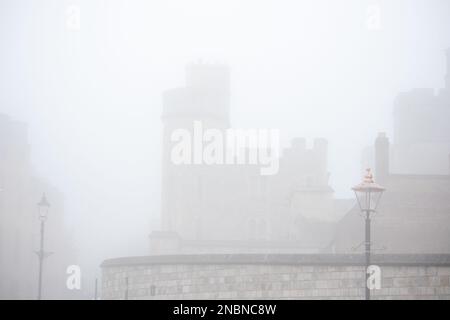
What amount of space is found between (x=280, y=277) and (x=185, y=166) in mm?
58130

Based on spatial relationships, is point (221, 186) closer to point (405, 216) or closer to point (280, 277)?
point (405, 216)

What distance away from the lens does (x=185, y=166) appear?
8438cm

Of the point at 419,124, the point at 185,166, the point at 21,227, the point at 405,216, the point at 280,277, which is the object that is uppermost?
the point at 419,124

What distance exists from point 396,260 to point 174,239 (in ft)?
150

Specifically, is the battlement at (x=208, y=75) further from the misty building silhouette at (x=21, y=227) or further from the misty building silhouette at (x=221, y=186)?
the misty building silhouette at (x=21, y=227)

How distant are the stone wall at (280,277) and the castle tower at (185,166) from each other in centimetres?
5155

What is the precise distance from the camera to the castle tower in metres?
82.5

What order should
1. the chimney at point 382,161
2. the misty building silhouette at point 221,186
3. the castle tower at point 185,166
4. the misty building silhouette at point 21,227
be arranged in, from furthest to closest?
the misty building silhouette at point 221,186 < the castle tower at point 185,166 < the misty building silhouette at point 21,227 < the chimney at point 382,161

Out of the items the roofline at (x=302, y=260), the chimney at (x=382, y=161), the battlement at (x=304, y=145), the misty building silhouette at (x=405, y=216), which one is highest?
the battlement at (x=304, y=145)

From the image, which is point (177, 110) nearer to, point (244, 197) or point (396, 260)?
point (244, 197)

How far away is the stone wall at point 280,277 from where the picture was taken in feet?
81.2

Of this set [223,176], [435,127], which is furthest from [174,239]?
[435,127]

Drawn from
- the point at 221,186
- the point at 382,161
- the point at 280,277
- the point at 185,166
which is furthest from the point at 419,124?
the point at 280,277

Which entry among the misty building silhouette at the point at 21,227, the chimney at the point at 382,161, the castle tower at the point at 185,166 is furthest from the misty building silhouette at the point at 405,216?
the misty building silhouette at the point at 21,227
